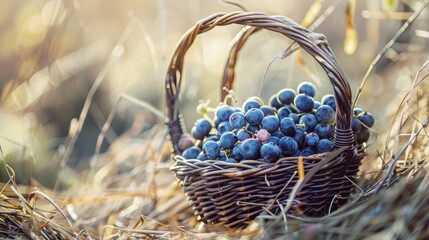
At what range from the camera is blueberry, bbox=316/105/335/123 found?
1.10m

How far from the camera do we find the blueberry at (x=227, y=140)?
1106mm

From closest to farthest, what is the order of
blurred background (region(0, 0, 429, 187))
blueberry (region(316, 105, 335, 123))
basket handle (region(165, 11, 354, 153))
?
basket handle (region(165, 11, 354, 153)), blueberry (region(316, 105, 335, 123)), blurred background (region(0, 0, 429, 187))

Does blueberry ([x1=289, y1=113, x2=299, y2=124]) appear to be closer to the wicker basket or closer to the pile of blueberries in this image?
the pile of blueberries

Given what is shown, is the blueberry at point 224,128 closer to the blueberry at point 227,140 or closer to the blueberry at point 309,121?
the blueberry at point 227,140

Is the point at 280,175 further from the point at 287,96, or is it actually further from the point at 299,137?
the point at 287,96

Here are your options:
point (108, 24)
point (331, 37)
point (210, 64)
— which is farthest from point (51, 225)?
point (331, 37)

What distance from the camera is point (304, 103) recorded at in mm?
1129

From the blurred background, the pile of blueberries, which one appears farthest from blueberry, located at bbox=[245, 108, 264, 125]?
the blurred background

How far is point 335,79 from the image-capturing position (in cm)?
99

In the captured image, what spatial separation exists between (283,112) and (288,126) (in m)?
0.10

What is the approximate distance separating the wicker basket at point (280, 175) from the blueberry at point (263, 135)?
56 millimetres

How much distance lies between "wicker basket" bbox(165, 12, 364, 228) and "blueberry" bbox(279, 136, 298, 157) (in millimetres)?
40

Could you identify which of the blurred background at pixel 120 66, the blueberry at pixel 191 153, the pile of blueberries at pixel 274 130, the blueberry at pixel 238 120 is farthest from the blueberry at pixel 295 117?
the blurred background at pixel 120 66

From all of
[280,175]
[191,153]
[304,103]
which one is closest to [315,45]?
[304,103]
